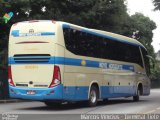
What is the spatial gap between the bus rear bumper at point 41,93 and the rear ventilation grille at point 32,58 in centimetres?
121

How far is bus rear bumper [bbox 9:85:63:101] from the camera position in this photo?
65.4 ft

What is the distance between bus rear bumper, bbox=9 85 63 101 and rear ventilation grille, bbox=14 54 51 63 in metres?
1.21

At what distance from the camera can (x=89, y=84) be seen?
22391mm

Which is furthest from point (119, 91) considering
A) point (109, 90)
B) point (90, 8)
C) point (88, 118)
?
point (90, 8)

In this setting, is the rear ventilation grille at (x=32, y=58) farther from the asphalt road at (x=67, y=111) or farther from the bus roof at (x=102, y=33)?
the asphalt road at (x=67, y=111)

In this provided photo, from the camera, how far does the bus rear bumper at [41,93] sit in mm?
19938

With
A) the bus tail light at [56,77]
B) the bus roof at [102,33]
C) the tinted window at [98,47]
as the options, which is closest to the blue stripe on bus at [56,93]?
Answer: the bus tail light at [56,77]

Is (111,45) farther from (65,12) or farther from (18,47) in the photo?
(65,12)

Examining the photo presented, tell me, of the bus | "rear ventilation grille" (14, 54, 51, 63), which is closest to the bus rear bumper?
the bus

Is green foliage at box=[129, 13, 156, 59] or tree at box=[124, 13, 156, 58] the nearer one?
tree at box=[124, 13, 156, 58]

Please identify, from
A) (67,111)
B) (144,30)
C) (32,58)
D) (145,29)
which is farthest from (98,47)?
(145,29)

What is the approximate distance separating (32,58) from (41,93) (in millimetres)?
1563

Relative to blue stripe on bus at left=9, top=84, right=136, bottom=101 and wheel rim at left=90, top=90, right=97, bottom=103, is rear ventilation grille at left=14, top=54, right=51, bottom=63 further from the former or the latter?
wheel rim at left=90, top=90, right=97, bottom=103

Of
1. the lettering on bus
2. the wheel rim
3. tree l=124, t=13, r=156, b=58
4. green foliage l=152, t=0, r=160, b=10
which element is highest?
tree l=124, t=13, r=156, b=58
